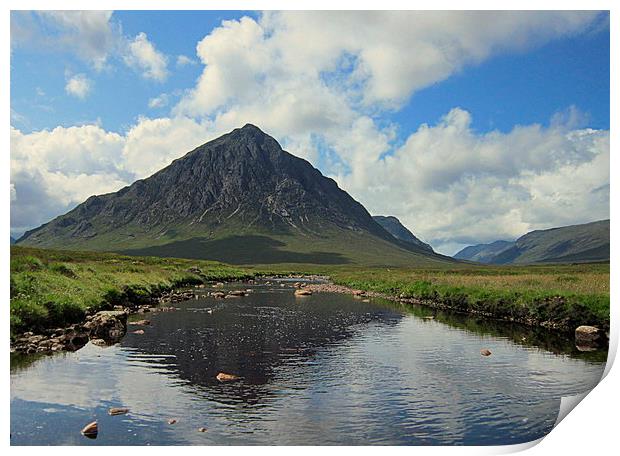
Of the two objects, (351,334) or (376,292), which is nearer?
(351,334)

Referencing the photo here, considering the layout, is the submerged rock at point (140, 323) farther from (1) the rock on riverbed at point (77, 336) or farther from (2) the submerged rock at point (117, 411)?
(2) the submerged rock at point (117, 411)

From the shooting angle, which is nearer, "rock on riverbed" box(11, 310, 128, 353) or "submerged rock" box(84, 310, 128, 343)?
"rock on riverbed" box(11, 310, 128, 353)

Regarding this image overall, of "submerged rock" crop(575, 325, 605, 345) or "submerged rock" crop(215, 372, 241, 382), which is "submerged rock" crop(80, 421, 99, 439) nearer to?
"submerged rock" crop(215, 372, 241, 382)

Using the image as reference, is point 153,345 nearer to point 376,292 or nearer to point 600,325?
point 600,325

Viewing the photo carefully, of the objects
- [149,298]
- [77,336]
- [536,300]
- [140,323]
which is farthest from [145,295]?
[536,300]

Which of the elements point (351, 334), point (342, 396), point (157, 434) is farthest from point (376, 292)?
point (157, 434)

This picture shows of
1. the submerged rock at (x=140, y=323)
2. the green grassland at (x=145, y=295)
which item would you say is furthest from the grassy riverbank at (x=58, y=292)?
the submerged rock at (x=140, y=323)

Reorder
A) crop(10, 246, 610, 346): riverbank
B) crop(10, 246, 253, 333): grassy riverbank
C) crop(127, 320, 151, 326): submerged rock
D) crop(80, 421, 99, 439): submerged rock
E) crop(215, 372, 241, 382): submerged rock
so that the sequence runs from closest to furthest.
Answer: crop(80, 421, 99, 439): submerged rock < crop(215, 372, 241, 382): submerged rock < crop(10, 246, 253, 333): grassy riverbank < crop(10, 246, 610, 346): riverbank < crop(127, 320, 151, 326): submerged rock

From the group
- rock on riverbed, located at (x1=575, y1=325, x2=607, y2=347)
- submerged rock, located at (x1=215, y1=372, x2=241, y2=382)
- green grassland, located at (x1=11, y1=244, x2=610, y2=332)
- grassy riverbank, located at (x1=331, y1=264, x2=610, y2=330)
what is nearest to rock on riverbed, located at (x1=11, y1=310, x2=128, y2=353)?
green grassland, located at (x1=11, y1=244, x2=610, y2=332)
